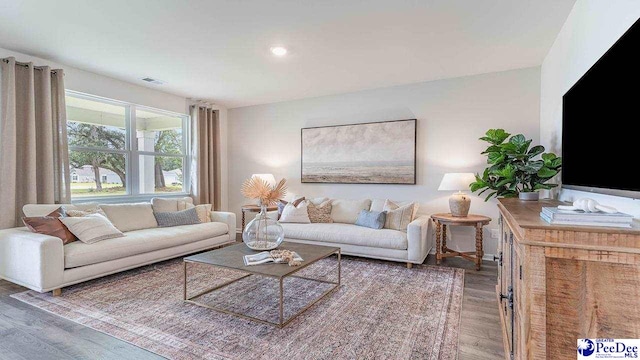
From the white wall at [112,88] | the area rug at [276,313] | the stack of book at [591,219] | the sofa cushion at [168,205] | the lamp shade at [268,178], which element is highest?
the white wall at [112,88]

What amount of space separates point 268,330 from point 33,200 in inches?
124

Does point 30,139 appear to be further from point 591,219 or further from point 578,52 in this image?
point 578,52

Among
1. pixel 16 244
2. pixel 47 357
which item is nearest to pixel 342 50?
pixel 47 357

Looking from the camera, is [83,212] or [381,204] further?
[381,204]

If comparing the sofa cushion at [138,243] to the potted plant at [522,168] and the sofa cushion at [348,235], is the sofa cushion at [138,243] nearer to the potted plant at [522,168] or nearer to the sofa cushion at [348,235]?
the sofa cushion at [348,235]

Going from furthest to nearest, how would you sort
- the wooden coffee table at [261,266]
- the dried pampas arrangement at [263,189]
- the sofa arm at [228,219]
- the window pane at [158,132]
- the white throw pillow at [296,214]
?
the dried pampas arrangement at [263,189] → the window pane at [158,132] → the sofa arm at [228,219] → the white throw pillow at [296,214] → the wooden coffee table at [261,266]

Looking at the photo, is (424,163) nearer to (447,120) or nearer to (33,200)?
(447,120)

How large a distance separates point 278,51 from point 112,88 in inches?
102

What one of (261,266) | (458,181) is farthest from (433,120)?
(261,266)

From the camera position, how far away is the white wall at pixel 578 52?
5.18ft

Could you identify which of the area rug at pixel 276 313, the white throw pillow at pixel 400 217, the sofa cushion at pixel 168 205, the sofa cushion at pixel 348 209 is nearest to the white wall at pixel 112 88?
the sofa cushion at pixel 168 205
